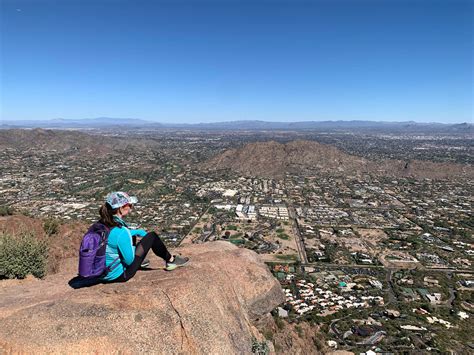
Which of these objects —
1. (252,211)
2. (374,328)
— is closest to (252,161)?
(252,211)

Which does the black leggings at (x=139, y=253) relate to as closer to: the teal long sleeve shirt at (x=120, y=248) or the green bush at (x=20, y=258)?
the teal long sleeve shirt at (x=120, y=248)

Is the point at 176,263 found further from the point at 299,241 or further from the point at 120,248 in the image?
the point at 299,241

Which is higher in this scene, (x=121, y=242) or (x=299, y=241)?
(x=121, y=242)

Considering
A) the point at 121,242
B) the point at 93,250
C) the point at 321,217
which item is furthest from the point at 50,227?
the point at 321,217

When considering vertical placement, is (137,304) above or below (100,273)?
below

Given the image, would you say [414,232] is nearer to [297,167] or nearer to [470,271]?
[470,271]

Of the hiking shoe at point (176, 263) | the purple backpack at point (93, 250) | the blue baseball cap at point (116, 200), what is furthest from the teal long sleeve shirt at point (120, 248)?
the hiking shoe at point (176, 263)

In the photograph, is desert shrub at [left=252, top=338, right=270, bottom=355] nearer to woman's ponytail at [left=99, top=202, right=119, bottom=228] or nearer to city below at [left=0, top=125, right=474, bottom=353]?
city below at [left=0, top=125, right=474, bottom=353]
